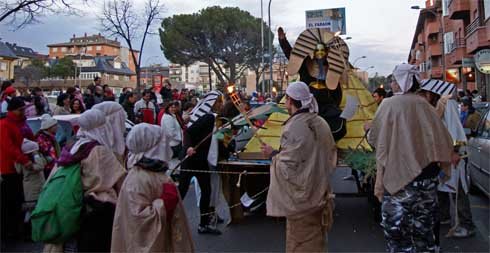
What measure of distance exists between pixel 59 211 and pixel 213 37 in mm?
47074

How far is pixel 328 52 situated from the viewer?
8.03 meters

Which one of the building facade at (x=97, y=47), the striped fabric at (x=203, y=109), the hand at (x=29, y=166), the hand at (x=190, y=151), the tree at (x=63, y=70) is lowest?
Result: the hand at (x=29, y=166)

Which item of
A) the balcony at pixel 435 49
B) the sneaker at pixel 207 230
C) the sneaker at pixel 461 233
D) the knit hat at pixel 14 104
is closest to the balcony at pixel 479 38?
the sneaker at pixel 461 233

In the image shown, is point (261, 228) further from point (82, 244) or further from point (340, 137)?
point (82, 244)

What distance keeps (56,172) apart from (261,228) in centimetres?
390

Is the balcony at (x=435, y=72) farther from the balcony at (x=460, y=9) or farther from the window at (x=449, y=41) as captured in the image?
the balcony at (x=460, y=9)

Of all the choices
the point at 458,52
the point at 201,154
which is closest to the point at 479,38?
the point at 458,52

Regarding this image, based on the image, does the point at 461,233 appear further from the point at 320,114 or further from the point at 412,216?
the point at 412,216

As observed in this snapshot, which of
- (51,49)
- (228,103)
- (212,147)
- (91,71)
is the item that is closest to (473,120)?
(228,103)

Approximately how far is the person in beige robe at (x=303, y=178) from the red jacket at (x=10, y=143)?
379cm

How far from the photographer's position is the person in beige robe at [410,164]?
3980 mm

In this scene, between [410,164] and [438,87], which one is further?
[438,87]

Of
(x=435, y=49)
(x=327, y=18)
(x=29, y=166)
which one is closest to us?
→ (x=29, y=166)

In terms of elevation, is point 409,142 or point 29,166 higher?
point 409,142
